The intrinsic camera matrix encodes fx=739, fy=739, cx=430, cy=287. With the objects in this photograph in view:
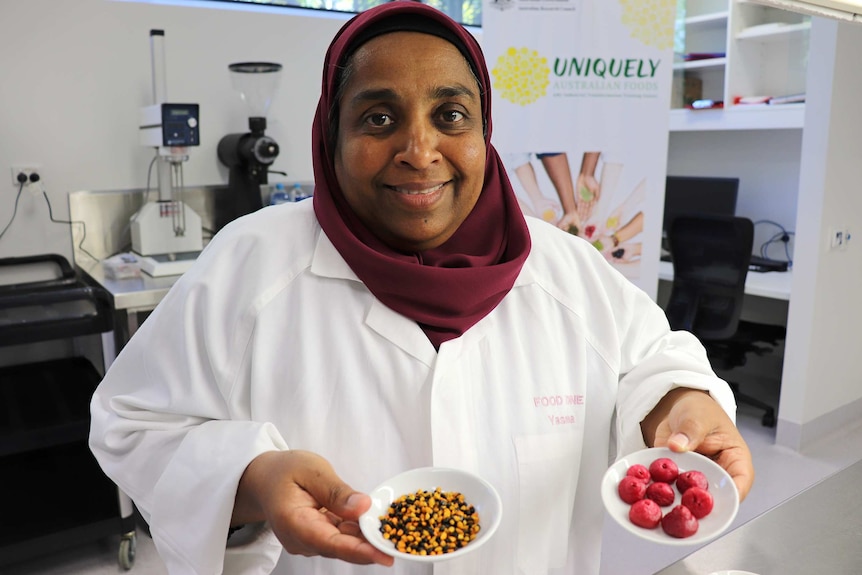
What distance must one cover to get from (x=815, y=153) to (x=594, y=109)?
3.65 feet

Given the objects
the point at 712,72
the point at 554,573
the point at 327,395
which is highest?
the point at 712,72

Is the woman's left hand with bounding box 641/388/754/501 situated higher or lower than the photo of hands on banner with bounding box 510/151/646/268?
lower

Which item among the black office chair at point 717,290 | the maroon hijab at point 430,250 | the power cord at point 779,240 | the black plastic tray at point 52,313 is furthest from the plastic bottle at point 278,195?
the power cord at point 779,240

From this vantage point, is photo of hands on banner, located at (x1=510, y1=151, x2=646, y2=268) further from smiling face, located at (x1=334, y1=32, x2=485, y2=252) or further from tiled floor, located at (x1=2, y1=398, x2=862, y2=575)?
smiling face, located at (x1=334, y1=32, x2=485, y2=252)

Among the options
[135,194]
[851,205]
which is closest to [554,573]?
[135,194]

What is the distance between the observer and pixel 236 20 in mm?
3051

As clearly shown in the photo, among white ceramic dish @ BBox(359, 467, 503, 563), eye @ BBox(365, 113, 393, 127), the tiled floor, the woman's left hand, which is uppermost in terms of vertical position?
eye @ BBox(365, 113, 393, 127)

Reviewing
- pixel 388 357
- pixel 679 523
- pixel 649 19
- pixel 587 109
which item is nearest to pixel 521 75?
pixel 587 109

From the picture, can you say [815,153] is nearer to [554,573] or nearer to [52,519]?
[554,573]

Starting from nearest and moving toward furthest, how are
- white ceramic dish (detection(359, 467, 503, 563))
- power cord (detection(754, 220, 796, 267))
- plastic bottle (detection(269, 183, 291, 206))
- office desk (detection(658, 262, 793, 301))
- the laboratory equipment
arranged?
white ceramic dish (detection(359, 467, 503, 563)) → the laboratory equipment → plastic bottle (detection(269, 183, 291, 206)) → office desk (detection(658, 262, 793, 301)) → power cord (detection(754, 220, 796, 267))

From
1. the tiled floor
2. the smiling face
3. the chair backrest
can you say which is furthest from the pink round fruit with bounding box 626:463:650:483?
the chair backrest

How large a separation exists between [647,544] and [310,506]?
2.02 meters

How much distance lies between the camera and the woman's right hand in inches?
31.8

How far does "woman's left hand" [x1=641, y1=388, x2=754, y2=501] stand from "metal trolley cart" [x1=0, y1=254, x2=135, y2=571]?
181 cm
